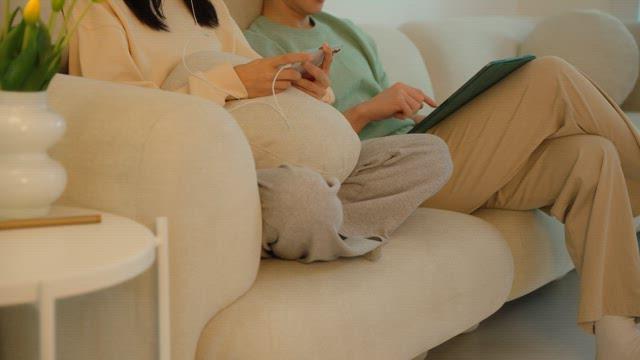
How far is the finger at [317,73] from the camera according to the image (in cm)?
157

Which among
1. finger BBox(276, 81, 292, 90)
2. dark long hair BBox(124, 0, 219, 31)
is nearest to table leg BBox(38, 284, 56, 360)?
finger BBox(276, 81, 292, 90)

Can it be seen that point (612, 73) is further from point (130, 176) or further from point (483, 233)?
point (130, 176)

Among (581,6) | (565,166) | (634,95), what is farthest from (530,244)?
(581,6)

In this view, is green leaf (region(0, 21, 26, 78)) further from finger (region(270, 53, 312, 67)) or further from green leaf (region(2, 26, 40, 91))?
finger (region(270, 53, 312, 67))

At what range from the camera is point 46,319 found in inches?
32.1

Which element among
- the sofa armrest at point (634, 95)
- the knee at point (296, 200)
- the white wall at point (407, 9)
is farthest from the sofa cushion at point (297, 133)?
the sofa armrest at point (634, 95)

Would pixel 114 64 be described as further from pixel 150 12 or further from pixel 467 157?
pixel 467 157

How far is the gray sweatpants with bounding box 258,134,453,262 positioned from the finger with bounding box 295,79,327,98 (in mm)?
130

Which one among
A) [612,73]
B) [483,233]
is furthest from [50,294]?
[612,73]

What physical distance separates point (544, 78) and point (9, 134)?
3.78 feet

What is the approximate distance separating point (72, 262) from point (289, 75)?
720 mm

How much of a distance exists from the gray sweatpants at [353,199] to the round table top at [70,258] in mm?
278

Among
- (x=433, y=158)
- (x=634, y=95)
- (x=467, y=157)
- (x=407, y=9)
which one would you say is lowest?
(x=634, y=95)

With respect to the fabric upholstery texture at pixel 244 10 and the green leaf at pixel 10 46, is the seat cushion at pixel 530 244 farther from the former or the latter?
the green leaf at pixel 10 46
